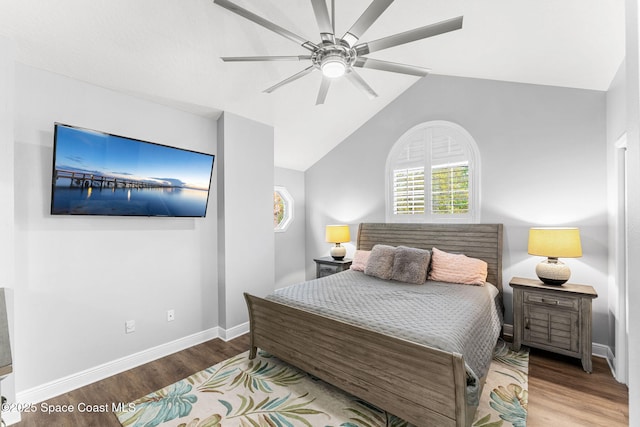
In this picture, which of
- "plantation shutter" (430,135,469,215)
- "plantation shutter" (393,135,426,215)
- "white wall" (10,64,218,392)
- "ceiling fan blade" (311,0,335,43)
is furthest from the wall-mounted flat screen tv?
"plantation shutter" (430,135,469,215)

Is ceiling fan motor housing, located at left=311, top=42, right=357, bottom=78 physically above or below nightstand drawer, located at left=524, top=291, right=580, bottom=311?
above

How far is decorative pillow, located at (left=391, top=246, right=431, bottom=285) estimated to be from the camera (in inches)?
127

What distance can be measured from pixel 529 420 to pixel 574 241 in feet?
5.42

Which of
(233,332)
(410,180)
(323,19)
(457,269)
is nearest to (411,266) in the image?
(457,269)

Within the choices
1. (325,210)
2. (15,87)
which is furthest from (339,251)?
(15,87)

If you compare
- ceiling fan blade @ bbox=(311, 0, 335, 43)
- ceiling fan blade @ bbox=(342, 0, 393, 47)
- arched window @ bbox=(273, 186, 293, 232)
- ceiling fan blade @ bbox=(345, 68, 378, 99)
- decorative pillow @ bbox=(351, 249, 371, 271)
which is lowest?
decorative pillow @ bbox=(351, 249, 371, 271)

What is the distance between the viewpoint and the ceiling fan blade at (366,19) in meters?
1.59

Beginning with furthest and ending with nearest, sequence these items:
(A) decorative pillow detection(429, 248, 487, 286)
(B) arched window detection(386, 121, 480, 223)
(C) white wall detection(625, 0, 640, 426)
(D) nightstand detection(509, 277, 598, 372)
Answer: (B) arched window detection(386, 121, 480, 223), (A) decorative pillow detection(429, 248, 487, 286), (D) nightstand detection(509, 277, 598, 372), (C) white wall detection(625, 0, 640, 426)

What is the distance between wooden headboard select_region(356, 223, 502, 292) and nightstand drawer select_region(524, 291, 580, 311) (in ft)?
1.53

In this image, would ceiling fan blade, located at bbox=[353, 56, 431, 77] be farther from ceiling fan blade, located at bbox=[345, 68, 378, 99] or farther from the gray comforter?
the gray comforter

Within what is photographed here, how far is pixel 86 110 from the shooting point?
2.58m

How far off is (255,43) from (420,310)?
8.91 ft

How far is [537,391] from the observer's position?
235 centimetres

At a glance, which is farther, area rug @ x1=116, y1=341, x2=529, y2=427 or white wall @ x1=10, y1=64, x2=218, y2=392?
white wall @ x1=10, y1=64, x2=218, y2=392
